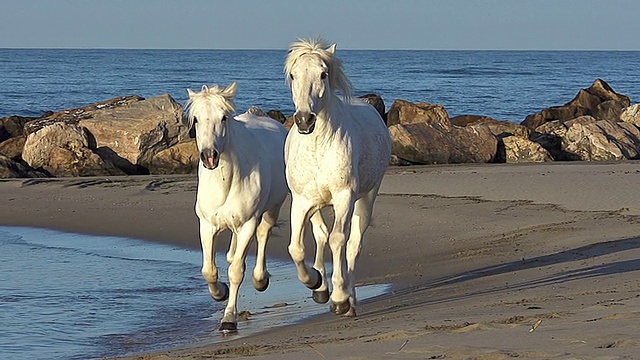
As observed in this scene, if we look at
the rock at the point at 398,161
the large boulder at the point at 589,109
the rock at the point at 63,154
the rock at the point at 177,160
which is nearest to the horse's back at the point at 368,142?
the rock at the point at 398,161

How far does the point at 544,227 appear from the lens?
12250 mm

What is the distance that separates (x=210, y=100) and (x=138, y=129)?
43.2 ft

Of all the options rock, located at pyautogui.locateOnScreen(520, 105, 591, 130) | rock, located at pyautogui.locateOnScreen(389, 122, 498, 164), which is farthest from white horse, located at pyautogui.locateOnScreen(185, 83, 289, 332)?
rock, located at pyautogui.locateOnScreen(520, 105, 591, 130)

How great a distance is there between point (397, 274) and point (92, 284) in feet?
9.55

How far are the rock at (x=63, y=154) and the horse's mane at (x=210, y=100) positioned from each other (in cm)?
1119

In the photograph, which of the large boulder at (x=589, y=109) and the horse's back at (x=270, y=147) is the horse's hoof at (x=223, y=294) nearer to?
the horse's back at (x=270, y=147)

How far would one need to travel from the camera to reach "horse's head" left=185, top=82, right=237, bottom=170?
311 inches

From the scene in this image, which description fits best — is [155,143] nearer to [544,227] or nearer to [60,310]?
[544,227]

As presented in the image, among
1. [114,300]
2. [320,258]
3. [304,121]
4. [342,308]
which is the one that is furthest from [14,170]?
[304,121]

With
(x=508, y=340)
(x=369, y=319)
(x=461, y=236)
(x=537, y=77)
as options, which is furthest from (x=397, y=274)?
(x=537, y=77)

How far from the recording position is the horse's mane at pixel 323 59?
26.2 ft

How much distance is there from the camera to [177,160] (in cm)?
1923

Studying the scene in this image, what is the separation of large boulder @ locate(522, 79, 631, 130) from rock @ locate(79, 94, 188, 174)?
9300mm

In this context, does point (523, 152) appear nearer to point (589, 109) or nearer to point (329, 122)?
point (589, 109)
